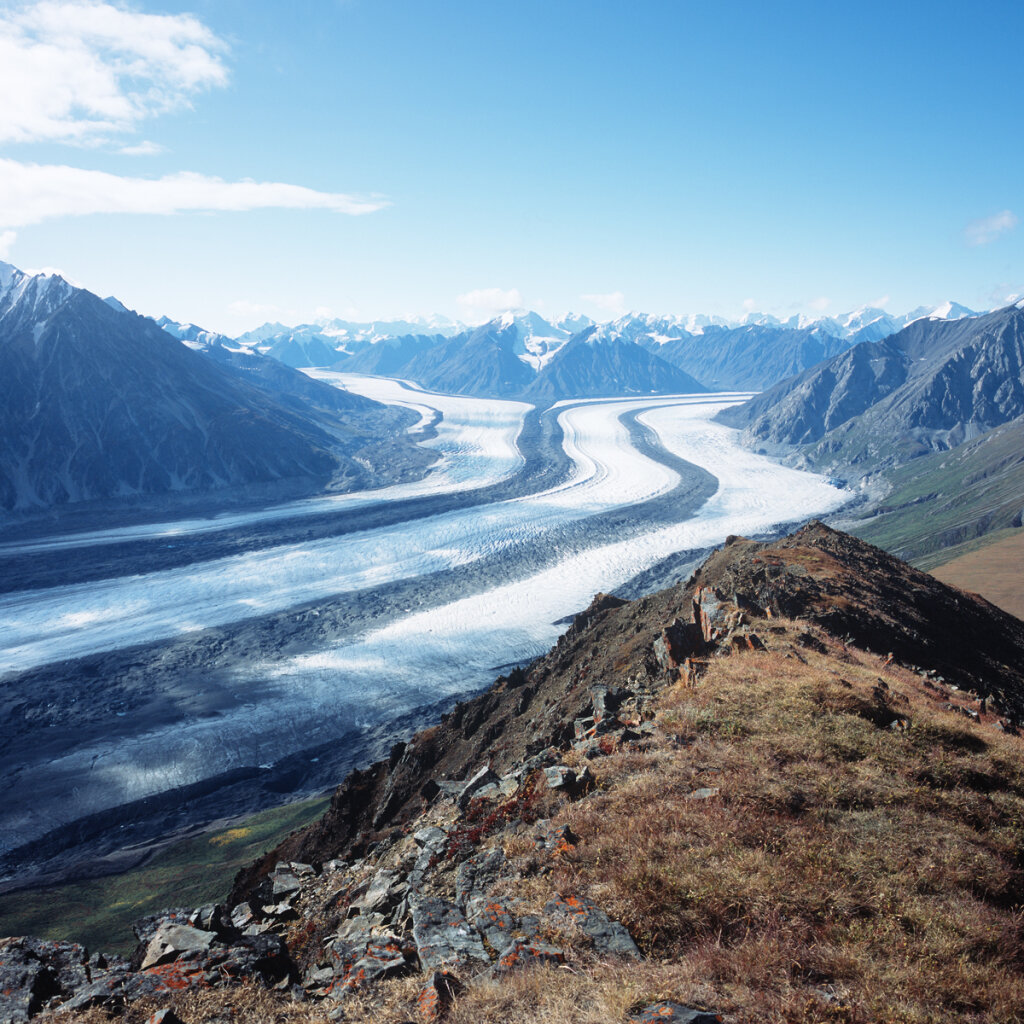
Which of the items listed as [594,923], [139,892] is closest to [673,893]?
[594,923]

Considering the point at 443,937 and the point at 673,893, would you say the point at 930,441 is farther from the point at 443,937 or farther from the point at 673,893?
the point at 443,937

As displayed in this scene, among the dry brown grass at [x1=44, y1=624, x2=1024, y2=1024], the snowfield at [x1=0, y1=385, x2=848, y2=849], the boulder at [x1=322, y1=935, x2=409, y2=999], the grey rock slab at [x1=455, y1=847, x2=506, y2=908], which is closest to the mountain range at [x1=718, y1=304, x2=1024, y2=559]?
the snowfield at [x1=0, y1=385, x2=848, y2=849]

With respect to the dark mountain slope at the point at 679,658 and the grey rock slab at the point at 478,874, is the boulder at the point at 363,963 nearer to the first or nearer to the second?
the grey rock slab at the point at 478,874

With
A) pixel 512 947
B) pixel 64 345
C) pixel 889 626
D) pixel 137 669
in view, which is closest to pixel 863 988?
pixel 512 947

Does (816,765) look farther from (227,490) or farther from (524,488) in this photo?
(227,490)

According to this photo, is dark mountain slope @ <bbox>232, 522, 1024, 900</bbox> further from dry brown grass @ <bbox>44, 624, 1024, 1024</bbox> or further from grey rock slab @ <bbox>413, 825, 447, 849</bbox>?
dry brown grass @ <bbox>44, 624, 1024, 1024</bbox>
